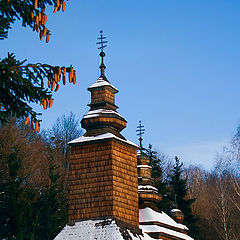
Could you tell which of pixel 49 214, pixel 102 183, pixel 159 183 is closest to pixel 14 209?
pixel 49 214

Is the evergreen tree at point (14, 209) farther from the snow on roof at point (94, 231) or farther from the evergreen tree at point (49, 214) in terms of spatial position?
the snow on roof at point (94, 231)

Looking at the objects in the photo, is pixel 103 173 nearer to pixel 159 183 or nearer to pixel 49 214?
pixel 49 214

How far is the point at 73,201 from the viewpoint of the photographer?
77.2ft

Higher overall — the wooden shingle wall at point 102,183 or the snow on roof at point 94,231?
the wooden shingle wall at point 102,183

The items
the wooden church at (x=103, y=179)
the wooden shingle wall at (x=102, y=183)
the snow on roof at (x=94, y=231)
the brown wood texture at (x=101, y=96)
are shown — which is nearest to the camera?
the snow on roof at (x=94, y=231)

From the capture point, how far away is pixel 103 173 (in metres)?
23.2

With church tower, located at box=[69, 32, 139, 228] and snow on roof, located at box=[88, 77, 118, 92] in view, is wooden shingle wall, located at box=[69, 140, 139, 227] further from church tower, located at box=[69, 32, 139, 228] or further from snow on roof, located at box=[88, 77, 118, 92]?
snow on roof, located at box=[88, 77, 118, 92]

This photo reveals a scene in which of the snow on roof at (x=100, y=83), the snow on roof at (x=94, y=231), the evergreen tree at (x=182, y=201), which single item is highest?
the snow on roof at (x=100, y=83)

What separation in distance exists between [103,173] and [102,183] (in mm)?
487

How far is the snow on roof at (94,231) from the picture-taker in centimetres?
2140

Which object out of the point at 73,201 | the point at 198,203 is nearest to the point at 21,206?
the point at 73,201

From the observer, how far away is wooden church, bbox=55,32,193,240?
880 inches

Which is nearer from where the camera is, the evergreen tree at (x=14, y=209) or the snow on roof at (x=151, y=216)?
the evergreen tree at (x=14, y=209)

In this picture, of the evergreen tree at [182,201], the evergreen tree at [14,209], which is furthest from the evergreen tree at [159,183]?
the evergreen tree at [14,209]
